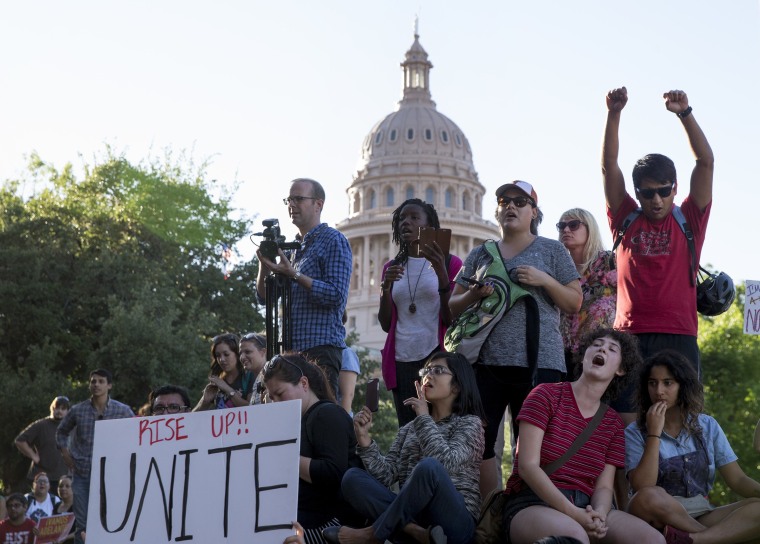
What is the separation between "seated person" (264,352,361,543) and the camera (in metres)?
6.82

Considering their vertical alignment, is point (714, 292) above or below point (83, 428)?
above

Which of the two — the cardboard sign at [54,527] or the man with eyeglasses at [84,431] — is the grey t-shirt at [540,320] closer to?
the man with eyeglasses at [84,431]

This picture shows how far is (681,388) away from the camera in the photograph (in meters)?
6.75

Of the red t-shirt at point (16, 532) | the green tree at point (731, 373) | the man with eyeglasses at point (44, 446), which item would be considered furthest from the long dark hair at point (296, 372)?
the green tree at point (731, 373)

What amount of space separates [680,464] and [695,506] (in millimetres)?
222

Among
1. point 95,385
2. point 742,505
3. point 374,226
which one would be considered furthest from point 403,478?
point 374,226

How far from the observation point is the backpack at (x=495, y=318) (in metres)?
7.24

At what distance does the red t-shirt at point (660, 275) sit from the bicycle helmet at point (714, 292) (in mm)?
146

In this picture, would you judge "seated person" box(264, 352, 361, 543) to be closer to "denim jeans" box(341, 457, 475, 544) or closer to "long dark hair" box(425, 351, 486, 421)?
"denim jeans" box(341, 457, 475, 544)

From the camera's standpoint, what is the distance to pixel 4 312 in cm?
3238

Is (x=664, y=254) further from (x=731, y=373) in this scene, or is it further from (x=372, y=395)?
(x=731, y=373)

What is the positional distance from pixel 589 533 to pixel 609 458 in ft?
1.51

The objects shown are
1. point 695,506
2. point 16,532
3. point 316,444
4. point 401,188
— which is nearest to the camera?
point 695,506

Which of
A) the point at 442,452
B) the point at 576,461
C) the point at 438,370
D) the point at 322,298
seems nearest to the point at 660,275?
the point at 576,461
